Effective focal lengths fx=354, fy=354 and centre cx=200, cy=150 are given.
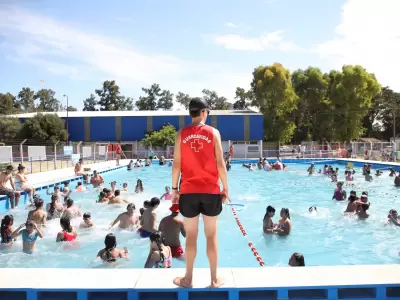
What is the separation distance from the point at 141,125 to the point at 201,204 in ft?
132

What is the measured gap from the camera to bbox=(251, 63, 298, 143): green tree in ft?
137

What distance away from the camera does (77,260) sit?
6.88 meters

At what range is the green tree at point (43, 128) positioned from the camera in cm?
3928

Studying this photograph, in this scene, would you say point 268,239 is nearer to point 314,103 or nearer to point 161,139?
point 161,139

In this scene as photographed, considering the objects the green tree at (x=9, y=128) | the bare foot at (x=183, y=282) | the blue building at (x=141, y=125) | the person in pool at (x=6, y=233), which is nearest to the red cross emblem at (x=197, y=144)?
the bare foot at (x=183, y=282)

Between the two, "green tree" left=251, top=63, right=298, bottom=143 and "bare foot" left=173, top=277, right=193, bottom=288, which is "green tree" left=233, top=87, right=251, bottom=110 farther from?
"bare foot" left=173, top=277, right=193, bottom=288

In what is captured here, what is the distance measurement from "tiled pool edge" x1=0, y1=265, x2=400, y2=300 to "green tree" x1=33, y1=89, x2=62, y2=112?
89740 mm

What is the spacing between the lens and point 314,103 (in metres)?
46.0

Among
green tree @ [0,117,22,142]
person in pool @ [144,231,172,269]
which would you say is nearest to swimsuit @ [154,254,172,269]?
person in pool @ [144,231,172,269]

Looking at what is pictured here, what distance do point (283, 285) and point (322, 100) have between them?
45.5 m

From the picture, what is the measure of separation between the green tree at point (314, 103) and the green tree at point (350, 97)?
4.09 feet

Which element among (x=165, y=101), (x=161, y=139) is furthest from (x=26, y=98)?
(x=161, y=139)

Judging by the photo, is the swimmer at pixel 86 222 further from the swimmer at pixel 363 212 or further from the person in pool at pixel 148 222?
the swimmer at pixel 363 212

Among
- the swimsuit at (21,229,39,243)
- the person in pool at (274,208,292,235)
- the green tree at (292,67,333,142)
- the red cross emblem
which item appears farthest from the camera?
the green tree at (292,67,333,142)
